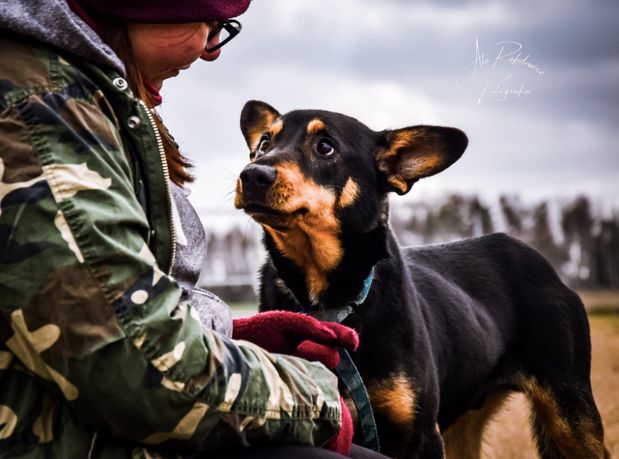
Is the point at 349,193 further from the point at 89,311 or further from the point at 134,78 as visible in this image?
the point at 89,311

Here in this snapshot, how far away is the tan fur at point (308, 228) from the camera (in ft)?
11.8

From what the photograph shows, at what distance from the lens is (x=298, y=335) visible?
2.45 metres

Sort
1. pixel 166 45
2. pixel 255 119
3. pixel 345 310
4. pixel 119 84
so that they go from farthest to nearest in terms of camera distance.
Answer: pixel 255 119 < pixel 345 310 < pixel 166 45 < pixel 119 84

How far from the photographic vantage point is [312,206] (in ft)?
12.3

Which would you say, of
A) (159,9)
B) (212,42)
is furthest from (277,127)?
(159,9)

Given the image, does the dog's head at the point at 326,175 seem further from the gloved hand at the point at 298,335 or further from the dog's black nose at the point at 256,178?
the gloved hand at the point at 298,335

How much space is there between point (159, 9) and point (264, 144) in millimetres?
2115

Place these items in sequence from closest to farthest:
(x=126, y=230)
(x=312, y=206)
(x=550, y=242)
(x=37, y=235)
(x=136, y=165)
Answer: (x=37, y=235), (x=126, y=230), (x=136, y=165), (x=312, y=206), (x=550, y=242)

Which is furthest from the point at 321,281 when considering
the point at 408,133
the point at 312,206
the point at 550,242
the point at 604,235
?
the point at 604,235

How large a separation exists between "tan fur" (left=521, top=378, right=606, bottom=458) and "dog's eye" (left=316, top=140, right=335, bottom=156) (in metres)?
2.06

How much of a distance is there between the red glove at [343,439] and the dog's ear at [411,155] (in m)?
2.11

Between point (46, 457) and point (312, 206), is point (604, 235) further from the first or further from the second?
Result: point (46, 457)

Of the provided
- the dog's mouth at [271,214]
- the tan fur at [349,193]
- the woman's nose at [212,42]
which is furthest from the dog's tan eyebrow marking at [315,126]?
the woman's nose at [212,42]

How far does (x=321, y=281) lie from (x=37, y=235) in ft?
7.82
